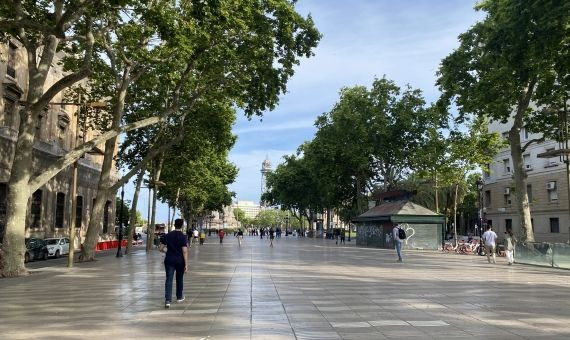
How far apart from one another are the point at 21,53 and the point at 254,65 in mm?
17210

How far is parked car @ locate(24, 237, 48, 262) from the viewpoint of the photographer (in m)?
28.0

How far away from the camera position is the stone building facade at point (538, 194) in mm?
41719

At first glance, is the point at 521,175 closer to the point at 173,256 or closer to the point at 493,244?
the point at 493,244

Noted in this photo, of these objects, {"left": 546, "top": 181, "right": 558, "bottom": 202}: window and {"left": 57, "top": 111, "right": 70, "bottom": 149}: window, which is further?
{"left": 546, "top": 181, "right": 558, "bottom": 202}: window

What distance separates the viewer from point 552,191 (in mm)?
43062

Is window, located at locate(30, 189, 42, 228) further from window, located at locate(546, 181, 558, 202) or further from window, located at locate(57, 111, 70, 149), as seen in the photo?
window, located at locate(546, 181, 558, 202)

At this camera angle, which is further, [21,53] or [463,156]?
[463,156]

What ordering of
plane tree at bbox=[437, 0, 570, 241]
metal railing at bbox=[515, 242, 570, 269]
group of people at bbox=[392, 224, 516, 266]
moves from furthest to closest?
group of people at bbox=[392, 224, 516, 266] < metal railing at bbox=[515, 242, 570, 269] < plane tree at bbox=[437, 0, 570, 241]

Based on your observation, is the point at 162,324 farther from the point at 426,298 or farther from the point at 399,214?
the point at 399,214

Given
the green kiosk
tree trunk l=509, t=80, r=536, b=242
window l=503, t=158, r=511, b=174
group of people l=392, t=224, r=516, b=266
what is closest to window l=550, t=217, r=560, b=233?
window l=503, t=158, r=511, b=174

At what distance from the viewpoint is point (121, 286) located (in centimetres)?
1407

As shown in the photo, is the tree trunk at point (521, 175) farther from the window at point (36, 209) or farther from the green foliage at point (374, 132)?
the window at point (36, 209)

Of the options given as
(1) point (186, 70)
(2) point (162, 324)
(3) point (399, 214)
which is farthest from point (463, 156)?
(2) point (162, 324)

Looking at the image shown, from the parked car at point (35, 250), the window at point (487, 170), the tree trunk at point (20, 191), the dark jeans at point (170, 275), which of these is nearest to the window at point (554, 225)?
the window at point (487, 170)
